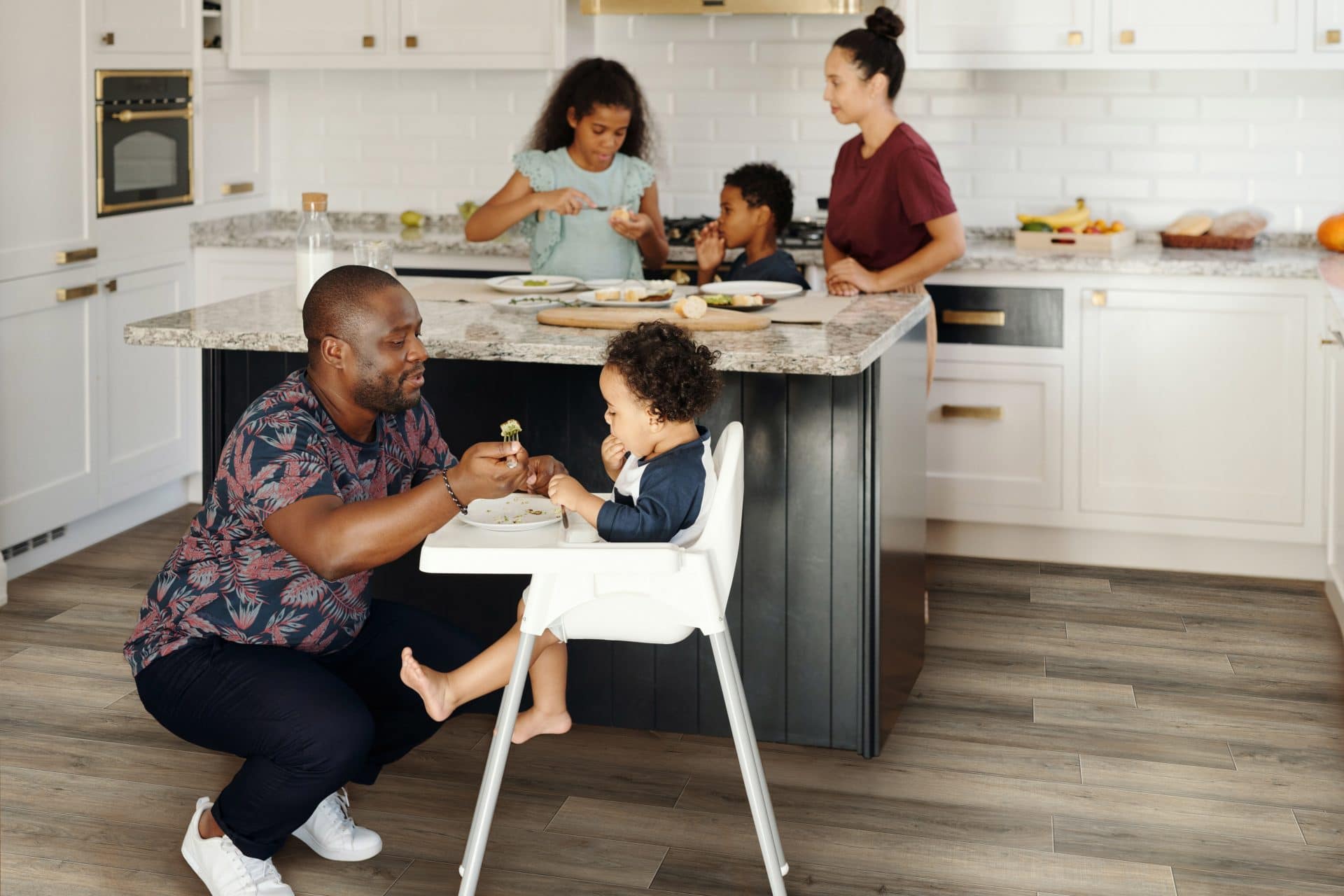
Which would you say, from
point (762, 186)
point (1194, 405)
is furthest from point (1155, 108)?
point (762, 186)

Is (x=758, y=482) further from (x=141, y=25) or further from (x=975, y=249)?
(x=141, y=25)

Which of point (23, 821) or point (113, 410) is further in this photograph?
point (113, 410)

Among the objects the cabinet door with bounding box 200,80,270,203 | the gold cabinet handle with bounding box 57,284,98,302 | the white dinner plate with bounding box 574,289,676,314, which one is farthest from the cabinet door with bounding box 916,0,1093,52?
the gold cabinet handle with bounding box 57,284,98,302

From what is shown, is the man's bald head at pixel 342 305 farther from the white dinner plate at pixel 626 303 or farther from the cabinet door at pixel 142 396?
the cabinet door at pixel 142 396

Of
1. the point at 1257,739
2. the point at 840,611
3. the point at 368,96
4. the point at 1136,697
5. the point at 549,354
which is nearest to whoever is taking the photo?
the point at 549,354

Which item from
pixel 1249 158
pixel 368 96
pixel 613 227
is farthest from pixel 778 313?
pixel 368 96

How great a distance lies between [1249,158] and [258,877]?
12.1ft

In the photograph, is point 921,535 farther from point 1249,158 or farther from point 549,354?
point 1249,158

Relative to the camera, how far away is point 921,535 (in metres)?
3.38

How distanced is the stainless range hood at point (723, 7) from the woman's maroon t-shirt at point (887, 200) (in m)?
0.83

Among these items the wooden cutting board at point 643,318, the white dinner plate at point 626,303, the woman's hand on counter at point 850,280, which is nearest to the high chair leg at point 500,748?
the wooden cutting board at point 643,318

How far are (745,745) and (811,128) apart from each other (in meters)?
3.13

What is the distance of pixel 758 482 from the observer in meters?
2.89

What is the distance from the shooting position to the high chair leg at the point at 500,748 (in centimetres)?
212
